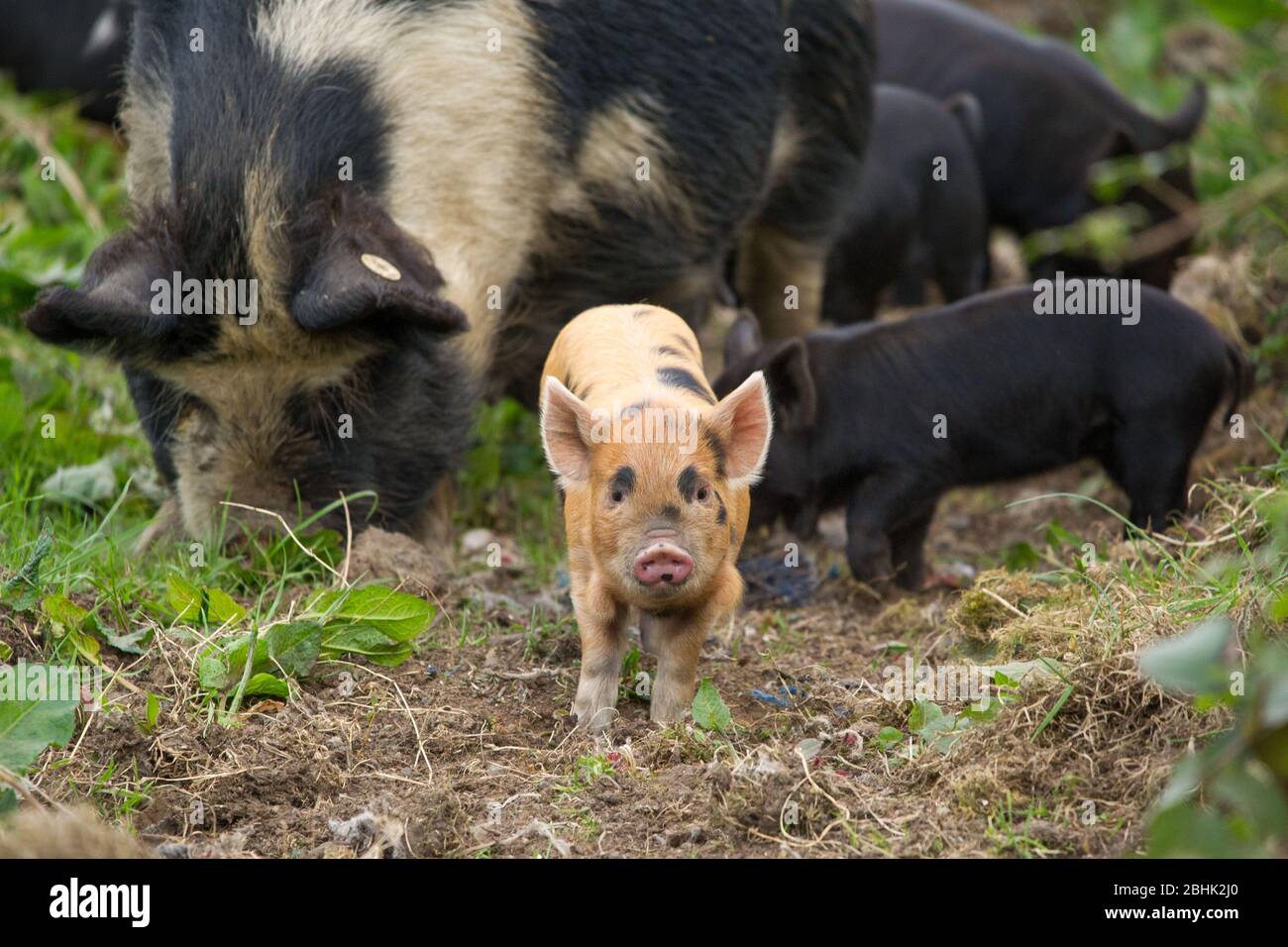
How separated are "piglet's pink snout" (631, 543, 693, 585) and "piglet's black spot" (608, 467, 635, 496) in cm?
14

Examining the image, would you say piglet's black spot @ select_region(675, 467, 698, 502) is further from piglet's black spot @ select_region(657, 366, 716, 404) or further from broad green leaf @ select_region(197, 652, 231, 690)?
broad green leaf @ select_region(197, 652, 231, 690)

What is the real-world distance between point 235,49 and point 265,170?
399 millimetres

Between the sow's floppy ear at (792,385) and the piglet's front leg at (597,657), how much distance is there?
1.27 m

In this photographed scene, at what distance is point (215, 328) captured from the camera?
427cm

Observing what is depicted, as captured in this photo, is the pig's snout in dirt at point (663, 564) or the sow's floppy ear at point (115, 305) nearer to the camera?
the pig's snout in dirt at point (663, 564)

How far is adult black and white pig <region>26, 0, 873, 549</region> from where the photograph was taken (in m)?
4.22

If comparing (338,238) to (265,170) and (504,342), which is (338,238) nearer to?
(265,170)

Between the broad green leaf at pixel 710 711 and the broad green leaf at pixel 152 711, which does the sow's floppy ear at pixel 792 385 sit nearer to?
the broad green leaf at pixel 710 711

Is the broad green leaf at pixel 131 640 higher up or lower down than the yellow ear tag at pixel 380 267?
lower down

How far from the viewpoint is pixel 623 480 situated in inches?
134

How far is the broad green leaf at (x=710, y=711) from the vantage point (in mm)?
3578

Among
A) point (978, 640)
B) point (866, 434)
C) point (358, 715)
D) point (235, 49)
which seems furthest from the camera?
point (866, 434)

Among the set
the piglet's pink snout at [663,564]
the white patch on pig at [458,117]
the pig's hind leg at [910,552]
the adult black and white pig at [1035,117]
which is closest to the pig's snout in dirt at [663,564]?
the piglet's pink snout at [663,564]

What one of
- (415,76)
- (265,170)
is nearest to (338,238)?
(265,170)
